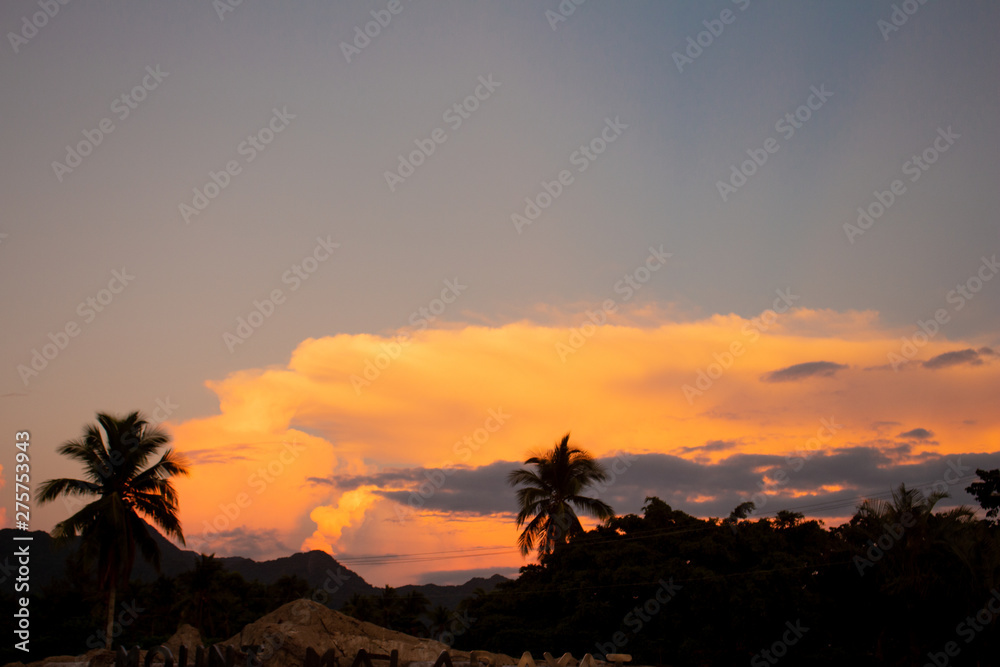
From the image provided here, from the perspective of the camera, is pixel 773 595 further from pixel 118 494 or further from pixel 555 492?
pixel 118 494

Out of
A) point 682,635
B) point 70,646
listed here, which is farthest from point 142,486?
point 682,635

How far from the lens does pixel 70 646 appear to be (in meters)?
48.0

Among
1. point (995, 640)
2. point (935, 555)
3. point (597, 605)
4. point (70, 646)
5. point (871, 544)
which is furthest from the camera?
point (70, 646)

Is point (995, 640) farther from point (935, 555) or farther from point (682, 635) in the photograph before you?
point (682, 635)

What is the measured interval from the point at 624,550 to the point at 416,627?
51.5m

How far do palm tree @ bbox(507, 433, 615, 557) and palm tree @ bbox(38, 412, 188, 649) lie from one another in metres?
19.7

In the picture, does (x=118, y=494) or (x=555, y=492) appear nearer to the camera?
(x=118, y=494)

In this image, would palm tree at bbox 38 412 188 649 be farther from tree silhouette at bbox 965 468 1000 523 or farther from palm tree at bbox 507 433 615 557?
tree silhouette at bbox 965 468 1000 523

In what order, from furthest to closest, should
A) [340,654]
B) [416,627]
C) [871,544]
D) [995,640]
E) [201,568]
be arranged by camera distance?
1. [416,627]
2. [201,568]
3. [871,544]
4. [995,640]
5. [340,654]

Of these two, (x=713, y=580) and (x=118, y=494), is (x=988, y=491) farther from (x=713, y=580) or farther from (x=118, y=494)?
(x=118, y=494)

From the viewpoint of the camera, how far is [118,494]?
35719 millimetres

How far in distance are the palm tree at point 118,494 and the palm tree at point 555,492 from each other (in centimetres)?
1967

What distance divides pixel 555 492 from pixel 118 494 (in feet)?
78.9

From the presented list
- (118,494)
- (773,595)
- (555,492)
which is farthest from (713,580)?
A: (118,494)
